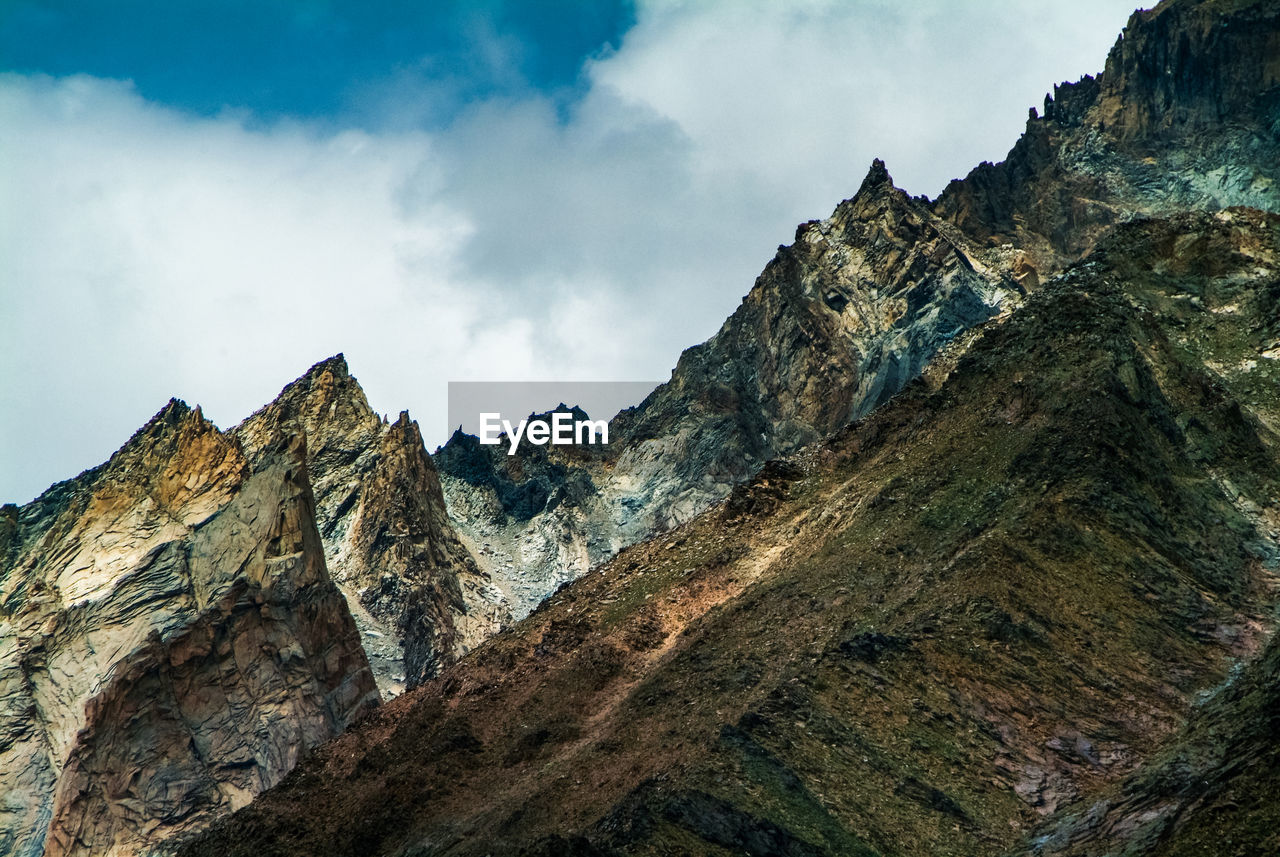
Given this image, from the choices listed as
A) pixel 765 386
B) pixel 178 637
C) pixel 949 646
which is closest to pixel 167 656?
pixel 178 637

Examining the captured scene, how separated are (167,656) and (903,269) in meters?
71.9

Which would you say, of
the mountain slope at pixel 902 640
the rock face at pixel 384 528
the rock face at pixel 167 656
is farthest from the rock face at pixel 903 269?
the mountain slope at pixel 902 640

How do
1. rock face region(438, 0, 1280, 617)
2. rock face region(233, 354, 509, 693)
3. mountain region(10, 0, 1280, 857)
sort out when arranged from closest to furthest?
1. mountain region(10, 0, 1280, 857)
2. rock face region(233, 354, 509, 693)
3. rock face region(438, 0, 1280, 617)

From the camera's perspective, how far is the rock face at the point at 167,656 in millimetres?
91938

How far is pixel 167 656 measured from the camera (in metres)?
96.9

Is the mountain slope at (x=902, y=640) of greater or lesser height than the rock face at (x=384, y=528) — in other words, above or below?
below

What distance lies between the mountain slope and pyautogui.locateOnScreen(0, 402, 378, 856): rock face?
37.4 metres

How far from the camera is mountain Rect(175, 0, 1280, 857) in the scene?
43.3 metres

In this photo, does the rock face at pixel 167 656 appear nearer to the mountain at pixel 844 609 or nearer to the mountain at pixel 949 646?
the mountain at pixel 844 609

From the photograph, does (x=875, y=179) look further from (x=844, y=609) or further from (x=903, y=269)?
(x=844, y=609)

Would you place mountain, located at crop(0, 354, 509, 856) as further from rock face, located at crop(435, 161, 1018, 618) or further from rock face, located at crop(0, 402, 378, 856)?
rock face, located at crop(435, 161, 1018, 618)

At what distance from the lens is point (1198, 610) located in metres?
51.8

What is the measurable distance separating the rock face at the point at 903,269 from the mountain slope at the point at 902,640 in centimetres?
5215

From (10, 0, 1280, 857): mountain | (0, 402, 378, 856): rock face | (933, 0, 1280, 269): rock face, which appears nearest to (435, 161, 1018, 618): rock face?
(10, 0, 1280, 857): mountain
